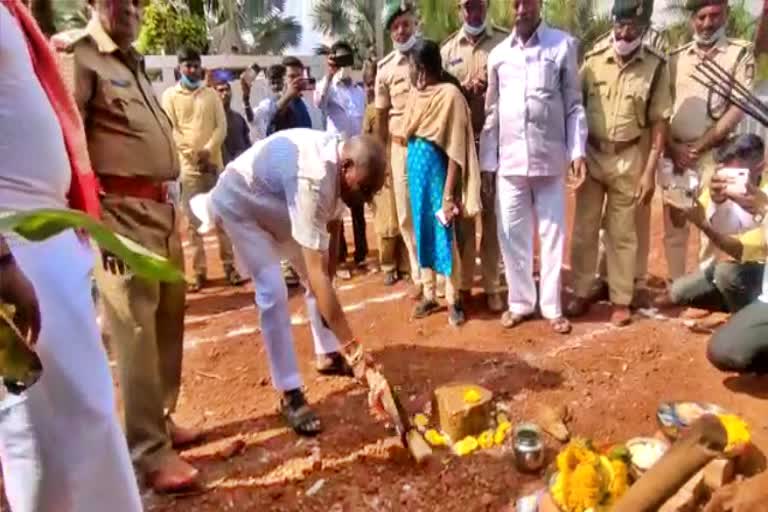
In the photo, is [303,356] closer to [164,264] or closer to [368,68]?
[164,264]

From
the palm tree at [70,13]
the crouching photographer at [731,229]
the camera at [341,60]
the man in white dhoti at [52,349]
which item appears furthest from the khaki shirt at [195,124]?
the man in white dhoti at [52,349]

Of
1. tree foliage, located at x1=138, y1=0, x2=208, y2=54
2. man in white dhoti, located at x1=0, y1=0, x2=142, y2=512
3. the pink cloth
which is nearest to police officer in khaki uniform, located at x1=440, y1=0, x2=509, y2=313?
the pink cloth

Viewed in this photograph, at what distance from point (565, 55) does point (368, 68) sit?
4393 mm

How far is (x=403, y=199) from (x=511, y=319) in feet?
3.84

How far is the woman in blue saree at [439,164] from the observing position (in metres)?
4.90

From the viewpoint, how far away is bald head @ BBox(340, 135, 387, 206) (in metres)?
3.16

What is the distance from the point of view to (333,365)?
4426mm

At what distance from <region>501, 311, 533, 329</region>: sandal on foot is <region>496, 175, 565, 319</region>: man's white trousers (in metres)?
0.03

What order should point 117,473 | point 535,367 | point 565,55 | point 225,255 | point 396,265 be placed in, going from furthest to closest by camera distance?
point 225,255 < point 396,265 < point 565,55 < point 535,367 < point 117,473

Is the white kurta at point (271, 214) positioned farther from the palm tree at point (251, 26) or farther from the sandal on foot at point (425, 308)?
the palm tree at point (251, 26)

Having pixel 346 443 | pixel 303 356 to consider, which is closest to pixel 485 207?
pixel 303 356

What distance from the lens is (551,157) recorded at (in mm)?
4844

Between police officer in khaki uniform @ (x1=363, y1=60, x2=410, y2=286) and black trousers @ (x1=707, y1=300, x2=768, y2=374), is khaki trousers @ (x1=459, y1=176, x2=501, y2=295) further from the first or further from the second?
black trousers @ (x1=707, y1=300, x2=768, y2=374)

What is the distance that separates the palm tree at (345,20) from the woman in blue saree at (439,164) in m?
27.8
